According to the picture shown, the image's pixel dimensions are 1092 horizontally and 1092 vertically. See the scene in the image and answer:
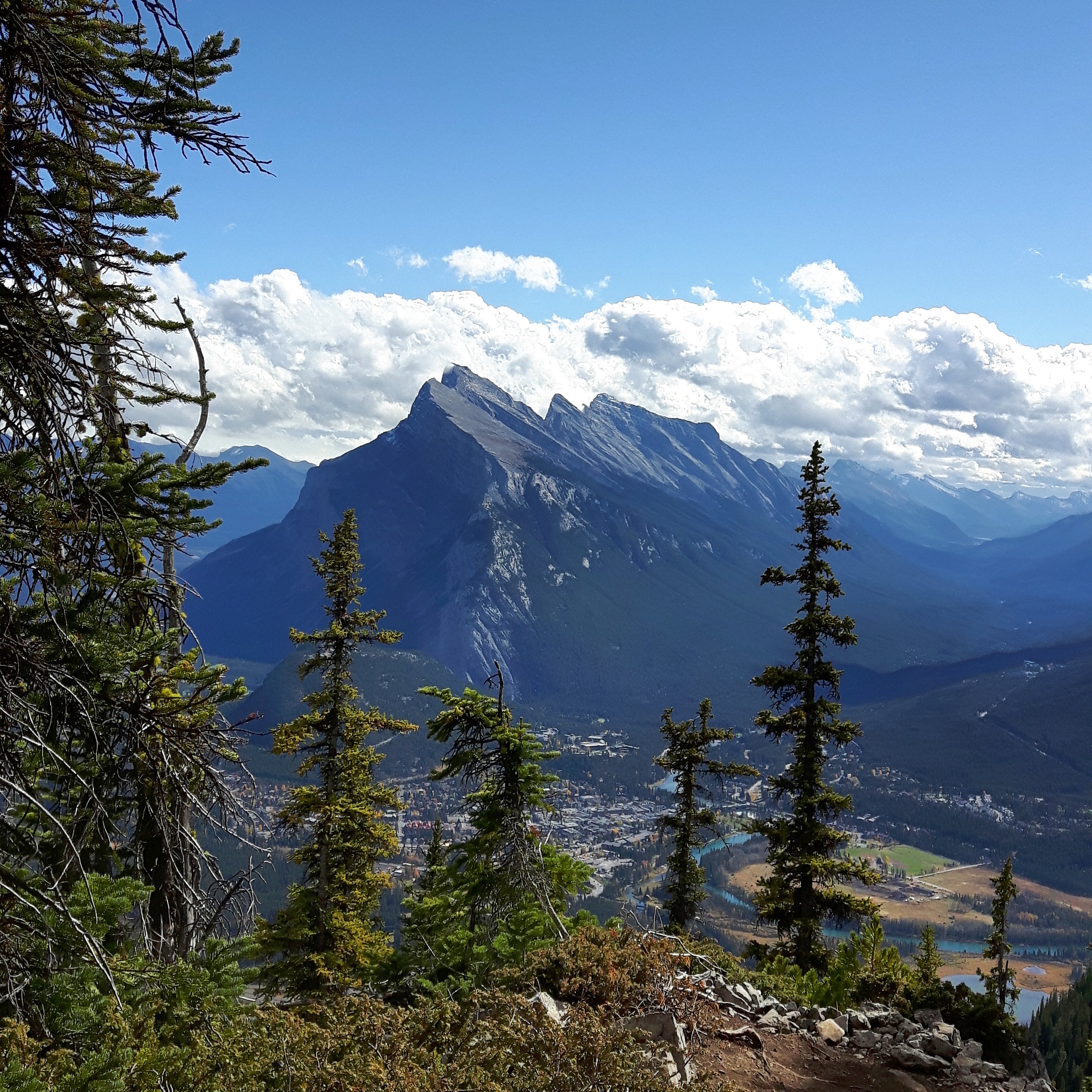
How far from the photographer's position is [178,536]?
26.9ft

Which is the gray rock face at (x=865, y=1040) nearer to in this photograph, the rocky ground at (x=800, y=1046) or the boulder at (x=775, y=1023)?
the rocky ground at (x=800, y=1046)

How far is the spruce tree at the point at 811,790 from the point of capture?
1872 centimetres

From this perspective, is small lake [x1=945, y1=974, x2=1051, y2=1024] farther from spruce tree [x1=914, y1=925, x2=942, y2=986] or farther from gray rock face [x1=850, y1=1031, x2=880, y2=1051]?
gray rock face [x1=850, y1=1031, x2=880, y2=1051]

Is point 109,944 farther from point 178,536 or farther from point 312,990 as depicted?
point 312,990

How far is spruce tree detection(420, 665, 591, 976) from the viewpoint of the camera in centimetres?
1277

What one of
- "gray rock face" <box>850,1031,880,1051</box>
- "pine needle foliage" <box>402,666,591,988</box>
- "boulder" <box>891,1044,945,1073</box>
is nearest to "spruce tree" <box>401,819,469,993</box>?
"pine needle foliage" <box>402,666,591,988</box>

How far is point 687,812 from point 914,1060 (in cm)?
1540

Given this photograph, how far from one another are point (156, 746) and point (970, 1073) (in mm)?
9950

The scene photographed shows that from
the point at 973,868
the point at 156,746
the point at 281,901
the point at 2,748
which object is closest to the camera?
the point at 2,748

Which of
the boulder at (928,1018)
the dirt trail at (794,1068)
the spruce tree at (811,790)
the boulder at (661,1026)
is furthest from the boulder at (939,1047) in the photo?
the spruce tree at (811,790)

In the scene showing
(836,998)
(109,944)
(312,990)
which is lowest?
(312,990)

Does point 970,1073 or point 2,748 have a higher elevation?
point 2,748

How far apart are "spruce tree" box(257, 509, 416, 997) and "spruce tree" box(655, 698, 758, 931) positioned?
8895mm

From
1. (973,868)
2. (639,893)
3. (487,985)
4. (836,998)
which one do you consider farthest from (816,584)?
(973,868)
